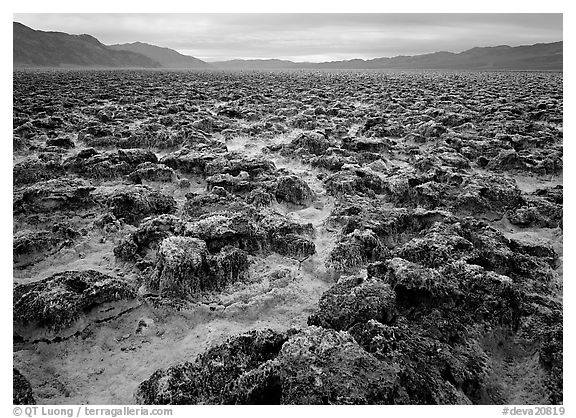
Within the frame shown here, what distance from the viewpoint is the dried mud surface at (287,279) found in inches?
91.6

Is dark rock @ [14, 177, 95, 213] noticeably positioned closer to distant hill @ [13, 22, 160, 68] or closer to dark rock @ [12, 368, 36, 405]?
dark rock @ [12, 368, 36, 405]

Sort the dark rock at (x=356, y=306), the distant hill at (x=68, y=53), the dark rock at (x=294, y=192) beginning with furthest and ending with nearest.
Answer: the distant hill at (x=68, y=53) < the dark rock at (x=294, y=192) < the dark rock at (x=356, y=306)

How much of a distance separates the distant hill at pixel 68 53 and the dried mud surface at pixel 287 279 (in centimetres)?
7929

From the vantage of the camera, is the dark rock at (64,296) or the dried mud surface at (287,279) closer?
the dried mud surface at (287,279)

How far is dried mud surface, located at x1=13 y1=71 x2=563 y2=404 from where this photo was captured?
91.6 inches

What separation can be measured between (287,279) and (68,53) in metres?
129

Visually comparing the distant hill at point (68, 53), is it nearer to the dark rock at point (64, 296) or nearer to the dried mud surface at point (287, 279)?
the dried mud surface at point (287, 279)

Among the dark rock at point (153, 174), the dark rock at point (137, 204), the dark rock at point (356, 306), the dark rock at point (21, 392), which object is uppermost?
the dark rock at point (153, 174)

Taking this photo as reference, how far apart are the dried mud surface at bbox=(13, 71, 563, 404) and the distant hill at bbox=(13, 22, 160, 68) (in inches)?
3122

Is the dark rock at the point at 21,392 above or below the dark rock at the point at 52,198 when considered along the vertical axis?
below

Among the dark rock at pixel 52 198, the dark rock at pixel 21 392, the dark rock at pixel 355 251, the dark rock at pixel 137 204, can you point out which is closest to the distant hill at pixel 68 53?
the dark rock at pixel 52 198

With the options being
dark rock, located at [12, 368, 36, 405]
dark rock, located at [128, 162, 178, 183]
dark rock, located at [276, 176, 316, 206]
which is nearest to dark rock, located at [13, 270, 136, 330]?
dark rock, located at [12, 368, 36, 405]

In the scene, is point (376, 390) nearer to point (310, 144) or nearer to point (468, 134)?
Answer: point (310, 144)
